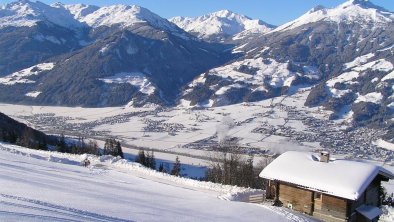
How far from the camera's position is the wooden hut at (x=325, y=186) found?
35.8 metres

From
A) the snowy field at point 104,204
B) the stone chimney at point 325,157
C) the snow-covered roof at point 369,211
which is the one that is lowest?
the snow-covered roof at point 369,211

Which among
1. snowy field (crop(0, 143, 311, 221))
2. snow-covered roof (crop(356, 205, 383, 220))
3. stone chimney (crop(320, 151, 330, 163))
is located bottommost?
snow-covered roof (crop(356, 205, 383, 220))

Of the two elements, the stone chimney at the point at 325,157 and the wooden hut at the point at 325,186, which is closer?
the wooden hut at the point at 325,186

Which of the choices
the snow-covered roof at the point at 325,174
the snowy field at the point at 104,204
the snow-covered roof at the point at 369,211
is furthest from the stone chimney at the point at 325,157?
the snowy field at the point at 104,204

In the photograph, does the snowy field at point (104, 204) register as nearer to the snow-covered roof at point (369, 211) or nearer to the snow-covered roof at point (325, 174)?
the snow-covered roof at point (325, 174)

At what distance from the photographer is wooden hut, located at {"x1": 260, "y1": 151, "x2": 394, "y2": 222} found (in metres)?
35.8

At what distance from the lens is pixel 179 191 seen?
40625mm

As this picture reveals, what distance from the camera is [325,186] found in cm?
3594

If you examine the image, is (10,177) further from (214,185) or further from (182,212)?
(214,185)

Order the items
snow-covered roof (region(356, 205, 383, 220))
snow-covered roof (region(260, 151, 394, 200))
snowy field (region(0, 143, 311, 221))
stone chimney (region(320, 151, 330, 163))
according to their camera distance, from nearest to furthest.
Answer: snowy field (region(0, 143, 311, 221)), snow-covered roof (region(260, 151, 394, 200)), snow-covered roof (region(356, 205, 383, 220)), stone chimney (region(320, 151, 330, 163))

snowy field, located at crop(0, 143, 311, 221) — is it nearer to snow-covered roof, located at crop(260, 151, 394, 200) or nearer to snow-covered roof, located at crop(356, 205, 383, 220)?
snow-covered roof, located at crop(260, 151, 394, 200)

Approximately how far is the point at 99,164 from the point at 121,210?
107 feet

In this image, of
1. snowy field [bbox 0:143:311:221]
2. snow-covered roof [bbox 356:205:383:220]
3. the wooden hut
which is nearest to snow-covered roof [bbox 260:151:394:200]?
the wooden hut

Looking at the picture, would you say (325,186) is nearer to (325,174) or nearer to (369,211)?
(325,174)
